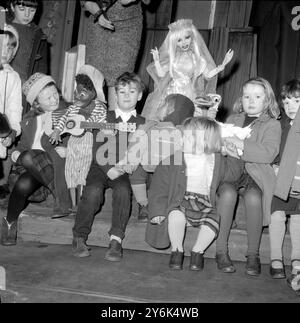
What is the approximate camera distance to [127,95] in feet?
12.2

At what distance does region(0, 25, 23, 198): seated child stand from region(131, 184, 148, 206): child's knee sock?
1182 mm

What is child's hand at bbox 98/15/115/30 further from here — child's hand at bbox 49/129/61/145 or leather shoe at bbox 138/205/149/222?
leather shoe at bbox 138/205/149/222

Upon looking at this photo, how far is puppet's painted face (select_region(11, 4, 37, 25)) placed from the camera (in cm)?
457

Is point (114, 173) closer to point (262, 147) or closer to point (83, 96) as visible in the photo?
point (83, 96)

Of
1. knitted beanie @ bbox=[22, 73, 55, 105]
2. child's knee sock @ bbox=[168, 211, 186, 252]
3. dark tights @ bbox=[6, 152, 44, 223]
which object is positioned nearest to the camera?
child's knee sock @ bbox=[168, 211, 186, 252]

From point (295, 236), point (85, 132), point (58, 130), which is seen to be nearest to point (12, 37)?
point (58, 130)

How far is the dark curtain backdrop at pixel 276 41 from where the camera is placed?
5.36 m

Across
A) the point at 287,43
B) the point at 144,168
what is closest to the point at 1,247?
the point at 144,168

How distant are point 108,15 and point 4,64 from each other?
102 cm

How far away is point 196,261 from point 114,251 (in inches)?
22.8

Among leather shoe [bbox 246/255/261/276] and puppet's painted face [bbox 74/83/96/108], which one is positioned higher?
puppet's painted face [bbox 74/83/96/108]
